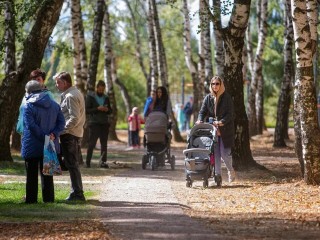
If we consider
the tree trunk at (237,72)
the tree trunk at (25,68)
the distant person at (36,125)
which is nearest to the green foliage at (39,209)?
the distant person at (36,125)

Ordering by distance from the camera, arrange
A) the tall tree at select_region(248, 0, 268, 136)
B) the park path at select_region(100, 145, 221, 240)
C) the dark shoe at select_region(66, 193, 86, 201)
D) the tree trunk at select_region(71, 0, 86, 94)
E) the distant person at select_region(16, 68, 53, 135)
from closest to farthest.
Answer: the park path at select_region(100, 145, 221, 240), the distant person at select_region(16, 68, 53, 135), the dark shoe at select_region(66, 193, 86, 201), the tree trunk at select_region(71, 0, 86, 94), the tall tree at select_region(248, 0, 268, 136)

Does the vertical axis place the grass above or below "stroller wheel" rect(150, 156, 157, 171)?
below

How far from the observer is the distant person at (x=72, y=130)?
1279cm

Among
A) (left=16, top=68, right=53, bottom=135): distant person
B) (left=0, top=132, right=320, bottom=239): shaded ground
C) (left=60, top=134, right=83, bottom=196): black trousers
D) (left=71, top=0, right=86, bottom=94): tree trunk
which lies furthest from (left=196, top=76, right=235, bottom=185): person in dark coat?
(left=71, top=0, right=86, bottom=94): tree trunk

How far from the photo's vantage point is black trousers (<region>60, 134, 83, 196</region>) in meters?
12.8

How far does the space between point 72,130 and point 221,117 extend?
3.69 m

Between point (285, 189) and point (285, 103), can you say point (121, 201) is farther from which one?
point (285, 103)

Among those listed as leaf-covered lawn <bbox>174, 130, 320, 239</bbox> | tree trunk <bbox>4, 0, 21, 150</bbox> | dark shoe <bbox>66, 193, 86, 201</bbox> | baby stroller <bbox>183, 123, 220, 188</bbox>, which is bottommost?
leaf-covered lawn <bbox>174, 130, 320, 239</bbox>

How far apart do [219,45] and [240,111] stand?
1010 cm

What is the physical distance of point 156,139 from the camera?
19.9m

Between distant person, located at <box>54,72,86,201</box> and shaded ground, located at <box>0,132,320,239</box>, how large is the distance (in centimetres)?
38

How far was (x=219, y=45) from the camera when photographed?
2850 centimetres

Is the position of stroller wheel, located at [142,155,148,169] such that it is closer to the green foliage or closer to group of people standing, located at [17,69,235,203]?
the green foliage

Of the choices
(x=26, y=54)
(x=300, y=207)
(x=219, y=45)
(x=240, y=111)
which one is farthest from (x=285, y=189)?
(x=219, y=45)
